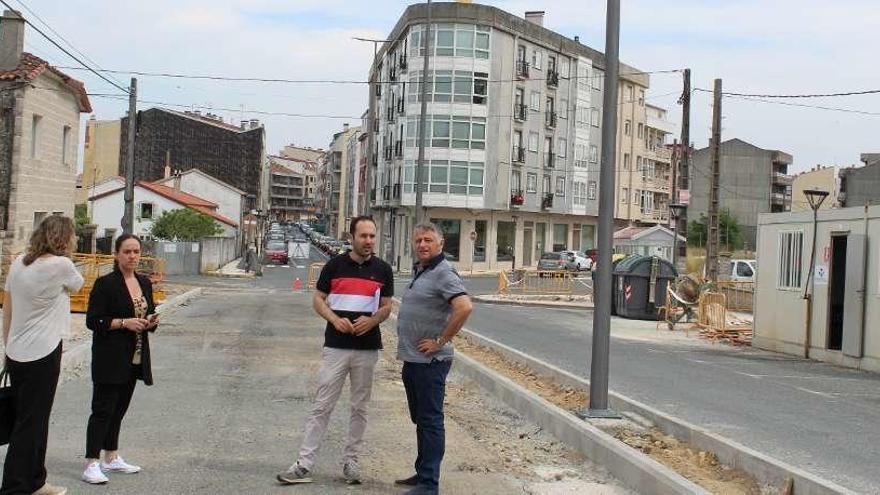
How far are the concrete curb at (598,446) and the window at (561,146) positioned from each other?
56854mm

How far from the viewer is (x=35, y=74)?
73.9 ft

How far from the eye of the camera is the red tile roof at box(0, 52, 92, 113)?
72.8 ft

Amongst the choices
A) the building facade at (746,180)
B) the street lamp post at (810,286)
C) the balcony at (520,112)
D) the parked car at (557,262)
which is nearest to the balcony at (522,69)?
the balcony at (520,112)

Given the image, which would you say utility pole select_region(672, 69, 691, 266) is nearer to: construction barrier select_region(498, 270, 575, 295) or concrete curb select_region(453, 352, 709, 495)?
construction barrier select_region(498, 270, 575, 295)

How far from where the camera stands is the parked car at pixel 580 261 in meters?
58.5

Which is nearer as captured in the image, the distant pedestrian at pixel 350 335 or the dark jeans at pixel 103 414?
the dark jeans at pixel 103 414

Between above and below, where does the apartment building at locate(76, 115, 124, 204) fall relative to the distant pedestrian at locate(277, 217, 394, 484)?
above

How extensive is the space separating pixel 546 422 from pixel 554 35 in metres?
60.4

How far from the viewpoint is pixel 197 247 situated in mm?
47156

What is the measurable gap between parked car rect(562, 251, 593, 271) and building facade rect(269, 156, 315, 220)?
388 ft

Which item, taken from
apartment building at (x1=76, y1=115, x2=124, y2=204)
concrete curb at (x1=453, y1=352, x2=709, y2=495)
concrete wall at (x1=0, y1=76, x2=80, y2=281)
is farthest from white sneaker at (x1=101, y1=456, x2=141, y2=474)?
apartment building at (x1=76, y1=115, x2=124, y2=204)

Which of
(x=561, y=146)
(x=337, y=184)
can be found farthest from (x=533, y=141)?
(x=337, y=184)

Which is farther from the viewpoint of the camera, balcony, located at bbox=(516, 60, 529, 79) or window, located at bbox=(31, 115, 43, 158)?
balcony, located at bbox=(516, 60, 529, 79)

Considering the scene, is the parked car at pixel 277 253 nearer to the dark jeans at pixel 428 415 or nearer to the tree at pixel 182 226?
the tree at pixel 182 226
